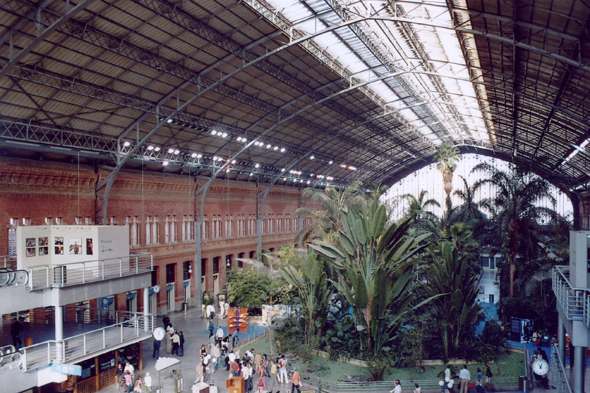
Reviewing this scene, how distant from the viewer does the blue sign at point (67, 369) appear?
15477 mm

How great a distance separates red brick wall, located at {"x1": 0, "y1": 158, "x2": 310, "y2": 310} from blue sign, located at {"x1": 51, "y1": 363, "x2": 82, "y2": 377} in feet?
31.3

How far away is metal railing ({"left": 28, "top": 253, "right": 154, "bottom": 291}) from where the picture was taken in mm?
17250

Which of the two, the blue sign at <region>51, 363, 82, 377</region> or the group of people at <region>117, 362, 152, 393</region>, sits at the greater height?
the blue sign at <region>51, 363, 82, 377</region>

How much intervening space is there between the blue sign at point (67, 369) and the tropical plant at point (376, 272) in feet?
34.9

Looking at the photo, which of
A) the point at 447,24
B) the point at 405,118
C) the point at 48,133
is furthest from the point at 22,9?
the point at 405,118

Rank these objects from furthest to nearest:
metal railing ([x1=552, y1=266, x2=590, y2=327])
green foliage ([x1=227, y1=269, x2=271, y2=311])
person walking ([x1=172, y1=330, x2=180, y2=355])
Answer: green foliage ([x1=227, y1=269, x2=271, y2=311]) → person walking ([x1=172, y1=330, x2=180, y2=355]) → metal railing ([x1=552, y1=266, x2=590, y2=327])

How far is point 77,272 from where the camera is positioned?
18.9m

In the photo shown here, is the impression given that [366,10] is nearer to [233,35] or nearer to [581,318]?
[233,35]

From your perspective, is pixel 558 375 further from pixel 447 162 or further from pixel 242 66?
pixel 447 162

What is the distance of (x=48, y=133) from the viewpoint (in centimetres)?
2570

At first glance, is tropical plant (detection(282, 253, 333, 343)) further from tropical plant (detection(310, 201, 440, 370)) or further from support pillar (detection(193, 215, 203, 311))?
support pillar (detection(193, 215, 203, 311))

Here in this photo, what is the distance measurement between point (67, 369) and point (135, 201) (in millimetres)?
17939

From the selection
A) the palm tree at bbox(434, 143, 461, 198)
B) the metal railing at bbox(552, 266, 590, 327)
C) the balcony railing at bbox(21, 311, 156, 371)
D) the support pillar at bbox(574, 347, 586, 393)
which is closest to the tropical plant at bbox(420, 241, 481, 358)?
the metal railing at bbox(552, 266, 590, 327)

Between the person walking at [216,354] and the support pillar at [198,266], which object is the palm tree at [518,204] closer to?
the person walking at [216,354]
